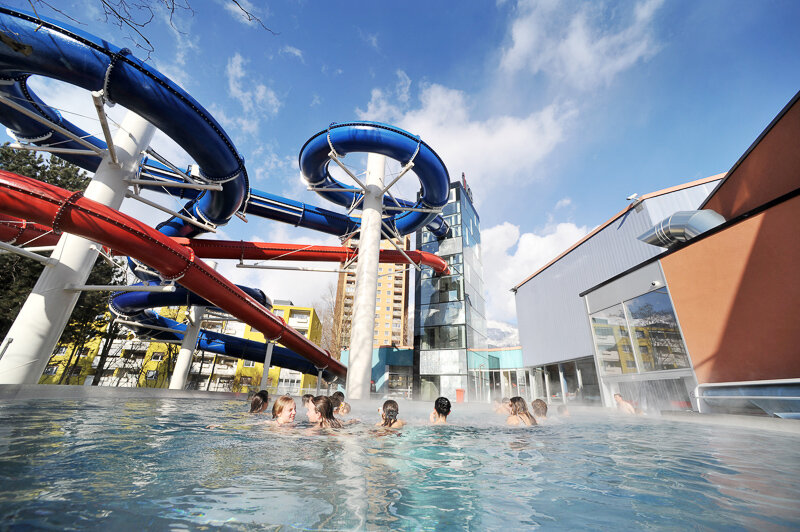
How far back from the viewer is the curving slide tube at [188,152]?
5.78m

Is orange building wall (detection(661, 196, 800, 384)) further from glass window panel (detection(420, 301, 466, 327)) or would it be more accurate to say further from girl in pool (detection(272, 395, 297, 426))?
glass window panel (detection(420, 301, 466, 327))

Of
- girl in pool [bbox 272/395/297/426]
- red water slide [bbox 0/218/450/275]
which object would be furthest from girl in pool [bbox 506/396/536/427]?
red water slide [bbox 0/218/450/275]

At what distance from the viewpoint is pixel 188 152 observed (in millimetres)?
7656

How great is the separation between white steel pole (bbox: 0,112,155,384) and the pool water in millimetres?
3140

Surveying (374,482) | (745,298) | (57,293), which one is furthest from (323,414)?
(745,298)

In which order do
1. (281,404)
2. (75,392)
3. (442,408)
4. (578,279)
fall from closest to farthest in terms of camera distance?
(281,404) → (442,408) → (75,392) → (578,279)

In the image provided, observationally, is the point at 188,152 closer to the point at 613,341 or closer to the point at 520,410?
the point at 520,410

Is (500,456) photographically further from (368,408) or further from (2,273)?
(2,273)

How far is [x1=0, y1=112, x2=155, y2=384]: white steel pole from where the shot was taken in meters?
6.05

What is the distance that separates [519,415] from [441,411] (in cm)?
156

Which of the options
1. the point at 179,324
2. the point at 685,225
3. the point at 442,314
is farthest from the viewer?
the point at 442,314

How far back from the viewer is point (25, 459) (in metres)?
2.23

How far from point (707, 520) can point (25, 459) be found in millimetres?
4230

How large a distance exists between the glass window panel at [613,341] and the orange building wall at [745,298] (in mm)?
1914
